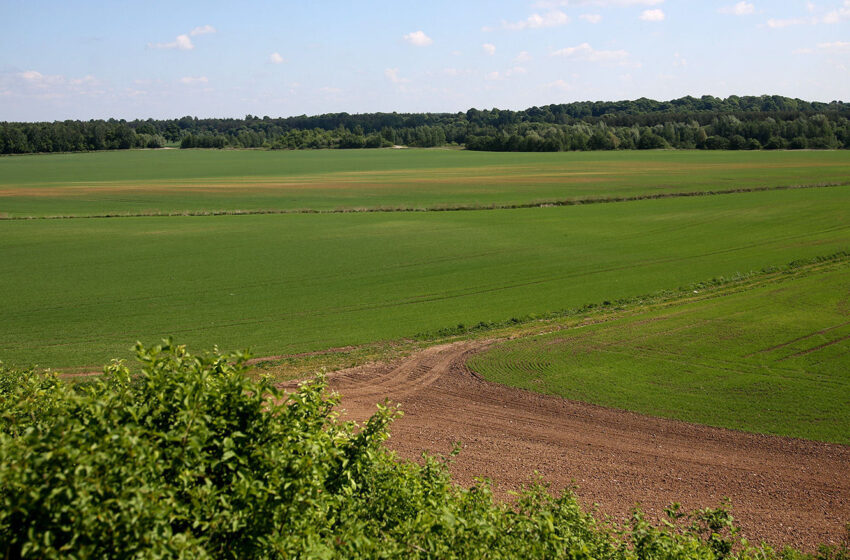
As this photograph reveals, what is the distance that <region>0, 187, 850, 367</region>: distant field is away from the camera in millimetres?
30781

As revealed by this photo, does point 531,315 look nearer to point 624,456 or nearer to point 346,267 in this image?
point 624,456

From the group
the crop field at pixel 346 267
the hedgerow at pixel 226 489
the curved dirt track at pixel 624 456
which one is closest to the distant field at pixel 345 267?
the crop field at pixel 346 267

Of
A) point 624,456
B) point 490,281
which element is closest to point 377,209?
point 490,281

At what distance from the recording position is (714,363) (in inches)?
936

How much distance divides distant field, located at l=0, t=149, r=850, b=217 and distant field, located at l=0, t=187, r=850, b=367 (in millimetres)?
12478

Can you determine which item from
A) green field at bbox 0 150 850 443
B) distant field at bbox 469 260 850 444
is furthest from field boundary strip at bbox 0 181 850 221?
distant field at bbox 469 260 850 444

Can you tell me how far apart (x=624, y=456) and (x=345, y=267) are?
28.8 meters

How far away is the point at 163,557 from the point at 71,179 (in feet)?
409

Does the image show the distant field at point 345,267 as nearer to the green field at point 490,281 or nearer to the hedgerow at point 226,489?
the green field at point 490,281

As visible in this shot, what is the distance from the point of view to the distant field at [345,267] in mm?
30781

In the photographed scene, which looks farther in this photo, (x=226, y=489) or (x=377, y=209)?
(x=377, y=209)

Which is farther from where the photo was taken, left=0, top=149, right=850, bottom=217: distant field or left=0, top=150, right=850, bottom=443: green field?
left=0, top=149, right=850, bottom=217: distant field

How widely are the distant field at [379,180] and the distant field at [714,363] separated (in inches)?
1866

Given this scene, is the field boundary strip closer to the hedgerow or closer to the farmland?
the farmland
